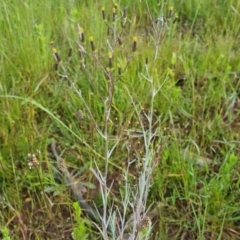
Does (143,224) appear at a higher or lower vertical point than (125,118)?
higher

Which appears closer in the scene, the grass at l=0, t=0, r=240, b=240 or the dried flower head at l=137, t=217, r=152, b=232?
the dried flower head at l=137, t=217, r=152, b=232

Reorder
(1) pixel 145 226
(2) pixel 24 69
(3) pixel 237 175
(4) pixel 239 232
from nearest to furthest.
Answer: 1. (1) pixel 145 226
2. (4) pixel 239 232
3. (3) pixel 237 175
4. (2) pixel 24 69

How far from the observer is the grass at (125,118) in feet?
6.03

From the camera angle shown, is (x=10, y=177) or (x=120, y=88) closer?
(x=10, y=177)

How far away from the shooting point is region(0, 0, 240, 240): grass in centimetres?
184

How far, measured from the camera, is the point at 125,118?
2.13 meters

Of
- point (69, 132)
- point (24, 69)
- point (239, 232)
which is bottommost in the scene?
point (239, 232)

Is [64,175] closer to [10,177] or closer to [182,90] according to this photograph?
[10,177]

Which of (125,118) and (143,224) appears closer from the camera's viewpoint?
(143,224)

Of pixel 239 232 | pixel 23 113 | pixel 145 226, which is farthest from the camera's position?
pixel 23 113

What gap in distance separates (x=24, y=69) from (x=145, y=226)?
1.10 metres

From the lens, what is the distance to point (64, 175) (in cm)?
194

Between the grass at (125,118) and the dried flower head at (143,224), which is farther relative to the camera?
the grass at (125,118)

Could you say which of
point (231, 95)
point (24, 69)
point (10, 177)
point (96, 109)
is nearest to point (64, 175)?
point (10, 177)
